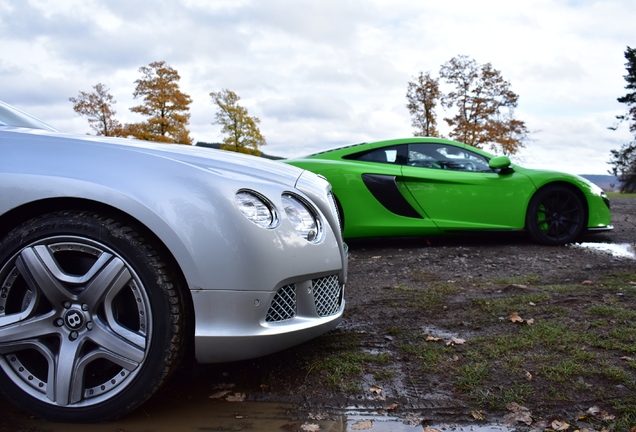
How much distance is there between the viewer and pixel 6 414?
2207mm

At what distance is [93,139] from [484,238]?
5.91 metres

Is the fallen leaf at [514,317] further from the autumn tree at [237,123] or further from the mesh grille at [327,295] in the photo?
the autumn tree at [237,123]

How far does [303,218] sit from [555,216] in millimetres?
5105

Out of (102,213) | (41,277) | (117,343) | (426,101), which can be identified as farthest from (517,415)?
(426,101)

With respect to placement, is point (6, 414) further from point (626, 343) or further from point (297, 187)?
point (626, 343)

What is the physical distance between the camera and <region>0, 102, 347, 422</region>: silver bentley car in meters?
2.06

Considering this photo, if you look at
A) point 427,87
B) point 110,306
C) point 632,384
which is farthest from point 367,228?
point 427,87

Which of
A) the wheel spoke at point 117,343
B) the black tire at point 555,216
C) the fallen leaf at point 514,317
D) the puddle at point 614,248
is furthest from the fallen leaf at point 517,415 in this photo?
the black tire at point 555,216

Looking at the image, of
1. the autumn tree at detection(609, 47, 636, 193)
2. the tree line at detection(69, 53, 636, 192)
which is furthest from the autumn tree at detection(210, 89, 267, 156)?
the autumn tree at detection(609, 47, 636, 193)

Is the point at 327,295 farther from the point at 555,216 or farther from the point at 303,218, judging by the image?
the point at 555,216

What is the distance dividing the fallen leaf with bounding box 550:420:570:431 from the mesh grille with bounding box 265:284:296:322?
111 cm

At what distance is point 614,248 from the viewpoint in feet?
21.0

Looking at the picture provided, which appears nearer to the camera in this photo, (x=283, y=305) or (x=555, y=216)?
(x=283, y=305)

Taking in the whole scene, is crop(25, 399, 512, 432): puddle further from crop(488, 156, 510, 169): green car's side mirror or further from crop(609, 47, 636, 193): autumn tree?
crop(609, 47, 636, 193): autumn tree
